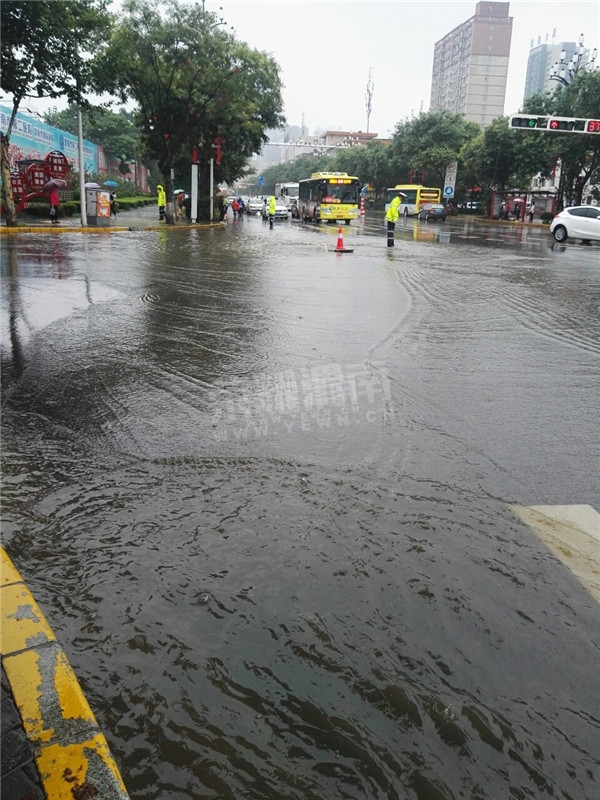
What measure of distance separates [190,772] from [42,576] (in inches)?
50.8

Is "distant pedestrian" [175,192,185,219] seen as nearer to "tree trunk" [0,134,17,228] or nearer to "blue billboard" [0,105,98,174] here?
"blue billboard" [0,105,98,174]

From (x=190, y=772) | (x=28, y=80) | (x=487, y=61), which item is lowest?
(x=190, y=772)

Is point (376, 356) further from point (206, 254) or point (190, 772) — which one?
point (206, 254)

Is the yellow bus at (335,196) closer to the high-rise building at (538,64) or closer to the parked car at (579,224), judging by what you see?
the parked car at (579,224)

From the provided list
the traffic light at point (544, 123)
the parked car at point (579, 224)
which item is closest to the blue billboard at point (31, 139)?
the traffic light at point (544, 123)

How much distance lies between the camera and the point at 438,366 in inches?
259

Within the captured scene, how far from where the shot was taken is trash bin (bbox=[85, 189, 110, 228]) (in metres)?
26.4

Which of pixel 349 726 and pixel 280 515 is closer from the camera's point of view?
pixel 349 726

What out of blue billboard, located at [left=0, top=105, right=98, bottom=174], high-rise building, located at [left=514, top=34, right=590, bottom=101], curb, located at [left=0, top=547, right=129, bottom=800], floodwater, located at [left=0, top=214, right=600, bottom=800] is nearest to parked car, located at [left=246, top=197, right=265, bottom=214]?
blue billboard, located at [left=0, top=105, right=98, bottom=174]

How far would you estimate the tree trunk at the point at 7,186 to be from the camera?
20.9m

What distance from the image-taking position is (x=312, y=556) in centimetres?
315

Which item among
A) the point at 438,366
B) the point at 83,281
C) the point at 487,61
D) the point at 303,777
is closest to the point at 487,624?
the point at 303,777

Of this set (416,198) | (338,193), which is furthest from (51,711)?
(416,198)

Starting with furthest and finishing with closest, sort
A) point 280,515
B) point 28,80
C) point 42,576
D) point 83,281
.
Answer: point 28,80
point 83,281
point 280,515
point 42,576
